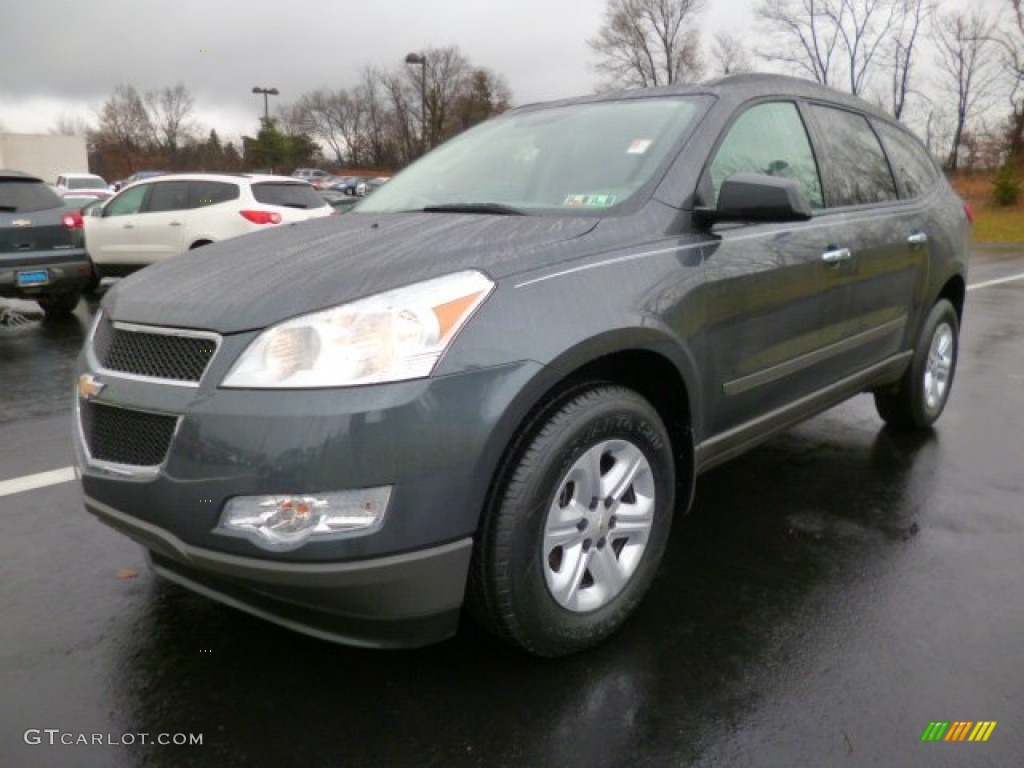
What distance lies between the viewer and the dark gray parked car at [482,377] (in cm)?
199

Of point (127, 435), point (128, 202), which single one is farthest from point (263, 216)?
point (127, 435)

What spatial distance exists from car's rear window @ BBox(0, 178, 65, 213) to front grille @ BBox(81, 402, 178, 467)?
736 cm

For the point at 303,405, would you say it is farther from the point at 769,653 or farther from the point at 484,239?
the point at 769,653

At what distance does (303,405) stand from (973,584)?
8.02 feet

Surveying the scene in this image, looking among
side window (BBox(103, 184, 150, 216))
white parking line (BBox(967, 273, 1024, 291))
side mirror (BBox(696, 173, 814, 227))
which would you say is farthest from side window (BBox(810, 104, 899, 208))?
side window (BBox(103, 184, 150, 216))

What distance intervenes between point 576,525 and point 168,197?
9572 millimetres

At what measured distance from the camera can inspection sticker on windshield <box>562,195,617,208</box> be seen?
2759 mm

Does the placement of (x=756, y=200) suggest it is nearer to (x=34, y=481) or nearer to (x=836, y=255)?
(x=836, y=255)

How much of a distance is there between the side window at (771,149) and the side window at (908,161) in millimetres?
991

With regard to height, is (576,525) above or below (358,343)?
below

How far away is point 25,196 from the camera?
8555mm

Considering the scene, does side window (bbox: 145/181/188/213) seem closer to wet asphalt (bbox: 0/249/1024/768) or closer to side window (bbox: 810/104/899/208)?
wet asphalt (bbox: 0/249/1024/768)

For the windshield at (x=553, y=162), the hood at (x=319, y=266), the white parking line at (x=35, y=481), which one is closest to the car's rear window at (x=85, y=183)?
the white parking line at (x=35, y=481)

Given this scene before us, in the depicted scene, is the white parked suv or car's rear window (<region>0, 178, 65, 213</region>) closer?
car's rear window (<region>0, 178, 65, 213</region>)
